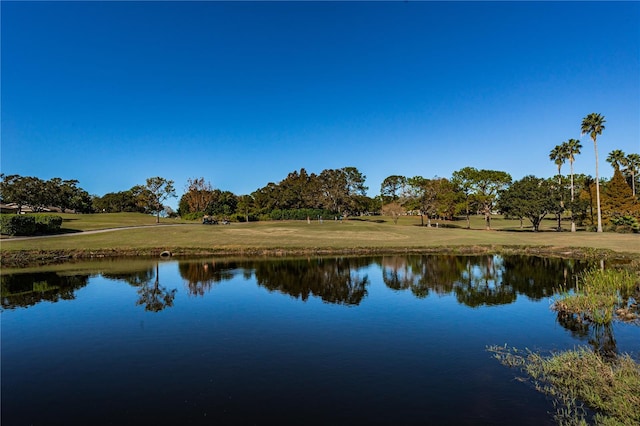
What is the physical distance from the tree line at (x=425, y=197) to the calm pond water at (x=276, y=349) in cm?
5772

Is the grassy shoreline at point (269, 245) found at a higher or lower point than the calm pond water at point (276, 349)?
higher

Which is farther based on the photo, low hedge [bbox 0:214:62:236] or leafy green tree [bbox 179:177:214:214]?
leafy green tree [bbox 179:177:214:214]

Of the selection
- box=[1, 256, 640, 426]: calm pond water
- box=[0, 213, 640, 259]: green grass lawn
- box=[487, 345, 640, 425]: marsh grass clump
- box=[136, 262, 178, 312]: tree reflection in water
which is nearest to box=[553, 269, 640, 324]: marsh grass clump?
box=[1, 256, 640, 426]: calm pond water

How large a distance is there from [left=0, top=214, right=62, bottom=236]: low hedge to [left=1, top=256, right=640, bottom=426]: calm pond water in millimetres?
31550

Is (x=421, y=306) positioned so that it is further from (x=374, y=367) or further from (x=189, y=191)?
(x=189, y=191)

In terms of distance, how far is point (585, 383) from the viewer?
11.2 metres

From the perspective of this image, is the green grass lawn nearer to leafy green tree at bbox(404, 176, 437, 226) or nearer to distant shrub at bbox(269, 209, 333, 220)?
leafy green tree at bbox(404, 176, 437, 226)

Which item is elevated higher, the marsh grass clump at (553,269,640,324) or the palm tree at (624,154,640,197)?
the palm tree at (624,154,640,197)

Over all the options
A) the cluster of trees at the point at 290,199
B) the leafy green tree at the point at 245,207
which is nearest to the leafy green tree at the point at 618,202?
the cluster of trees at the point at 290,199

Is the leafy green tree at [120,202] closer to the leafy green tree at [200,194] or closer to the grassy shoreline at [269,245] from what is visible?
the leafy green tree at [200,194]

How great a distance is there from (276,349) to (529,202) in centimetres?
7927

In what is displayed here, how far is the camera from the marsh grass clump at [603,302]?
18.4 m

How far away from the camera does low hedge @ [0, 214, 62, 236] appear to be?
55.0 meters

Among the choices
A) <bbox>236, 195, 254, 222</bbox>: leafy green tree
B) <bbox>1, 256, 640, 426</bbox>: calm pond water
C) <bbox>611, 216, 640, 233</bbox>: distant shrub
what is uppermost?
<bbox>236, 195, 254, 222</bbox>: leafy green tree
